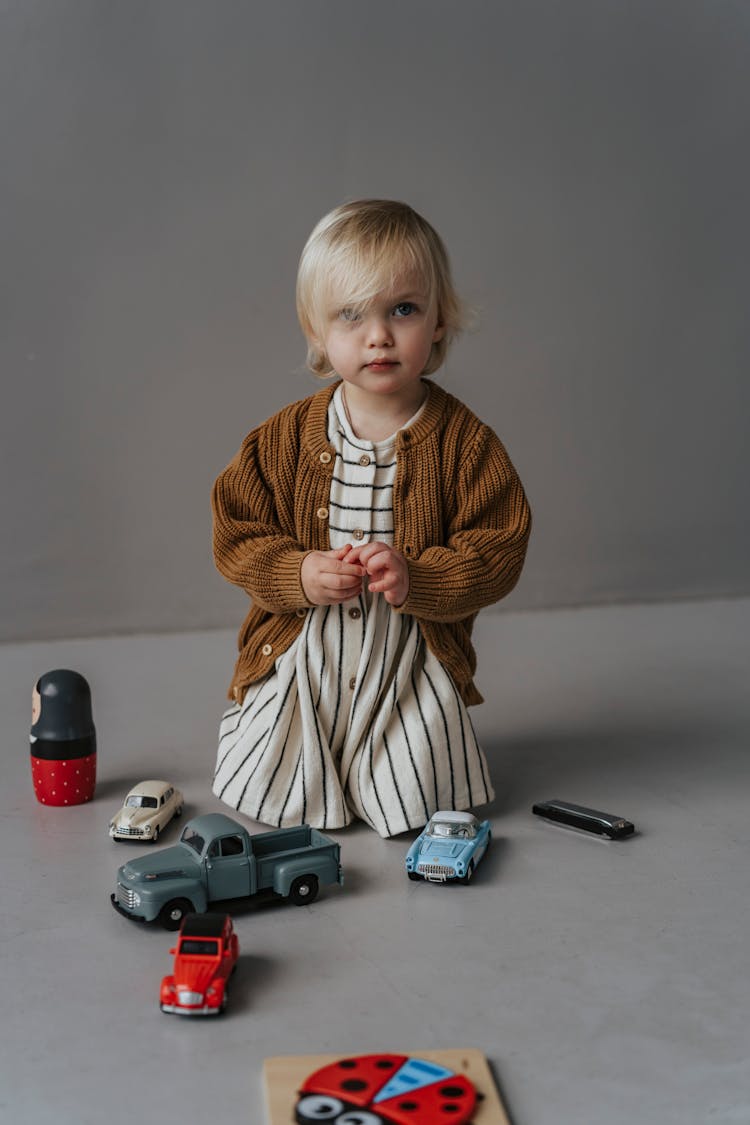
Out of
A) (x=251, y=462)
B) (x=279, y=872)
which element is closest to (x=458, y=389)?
(x=251, y=462)

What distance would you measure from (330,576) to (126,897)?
51 cm

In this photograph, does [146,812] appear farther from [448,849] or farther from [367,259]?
[367,259]

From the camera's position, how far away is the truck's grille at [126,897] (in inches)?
70.9

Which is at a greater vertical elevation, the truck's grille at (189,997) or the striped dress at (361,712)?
the striped dress at (361,712)

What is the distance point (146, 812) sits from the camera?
2.10m

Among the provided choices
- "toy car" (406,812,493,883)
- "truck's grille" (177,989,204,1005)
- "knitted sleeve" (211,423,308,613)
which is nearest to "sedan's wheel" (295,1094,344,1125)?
"truck's grille" (177,989,204,1005)

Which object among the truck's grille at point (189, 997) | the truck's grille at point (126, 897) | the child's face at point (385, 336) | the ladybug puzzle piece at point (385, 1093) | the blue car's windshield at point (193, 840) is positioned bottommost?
the ladybug puzzle piece at point (385, 1093)

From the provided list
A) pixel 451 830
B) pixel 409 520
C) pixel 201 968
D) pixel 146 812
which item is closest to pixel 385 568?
pixel 409 520

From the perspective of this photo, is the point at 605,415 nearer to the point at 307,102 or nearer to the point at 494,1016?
the point at 307,102

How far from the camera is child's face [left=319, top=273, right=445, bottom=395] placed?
6.71ft

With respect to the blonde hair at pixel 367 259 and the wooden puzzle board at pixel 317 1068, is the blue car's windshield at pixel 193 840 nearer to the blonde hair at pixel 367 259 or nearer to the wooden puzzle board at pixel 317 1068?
the wooden puzzle board at pixel 317 1068

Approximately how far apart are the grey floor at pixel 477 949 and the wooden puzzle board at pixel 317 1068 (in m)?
0.02

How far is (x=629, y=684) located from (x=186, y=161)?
1477 mm

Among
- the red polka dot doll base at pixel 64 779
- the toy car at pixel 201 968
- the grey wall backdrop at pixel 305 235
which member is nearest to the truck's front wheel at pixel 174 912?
the toy car at pixel 201 968
